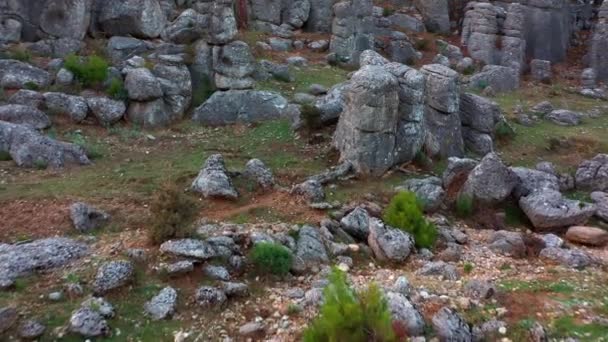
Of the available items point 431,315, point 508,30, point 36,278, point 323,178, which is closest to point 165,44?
point 323,178

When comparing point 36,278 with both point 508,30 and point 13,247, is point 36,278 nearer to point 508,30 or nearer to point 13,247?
point 13,247

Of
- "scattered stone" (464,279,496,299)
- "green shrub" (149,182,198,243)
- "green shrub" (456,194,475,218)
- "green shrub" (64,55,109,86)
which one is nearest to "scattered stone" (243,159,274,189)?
"green shrub" (149,182,198,243)

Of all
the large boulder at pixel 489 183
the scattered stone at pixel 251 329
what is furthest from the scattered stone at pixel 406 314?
the large boulder at pixel 489 183

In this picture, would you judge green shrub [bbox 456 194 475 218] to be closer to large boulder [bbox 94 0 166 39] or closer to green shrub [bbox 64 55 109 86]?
green shrub [bbox 64 55 109 86]

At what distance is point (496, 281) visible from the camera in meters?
8.98

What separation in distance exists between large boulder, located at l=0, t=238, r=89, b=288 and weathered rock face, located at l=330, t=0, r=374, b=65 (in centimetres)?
1550

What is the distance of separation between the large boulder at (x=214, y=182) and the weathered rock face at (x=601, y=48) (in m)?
18.6

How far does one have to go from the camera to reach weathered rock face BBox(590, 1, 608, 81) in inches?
989

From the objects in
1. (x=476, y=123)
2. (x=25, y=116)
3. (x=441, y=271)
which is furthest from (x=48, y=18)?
(x=441, y=271)

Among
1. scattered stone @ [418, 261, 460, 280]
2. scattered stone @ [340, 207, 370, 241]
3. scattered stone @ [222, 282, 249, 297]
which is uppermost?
scattered stone @ [222, 282, 249, 297]

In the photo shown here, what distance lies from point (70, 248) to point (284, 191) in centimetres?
386

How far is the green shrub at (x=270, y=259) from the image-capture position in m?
8.66

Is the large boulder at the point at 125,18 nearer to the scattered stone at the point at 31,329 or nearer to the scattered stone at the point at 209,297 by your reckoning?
the scattered stone at the point at 209,297

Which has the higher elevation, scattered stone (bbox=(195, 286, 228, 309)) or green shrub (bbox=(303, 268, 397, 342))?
green shrub (bbox=(303, 268, 397, 342))
